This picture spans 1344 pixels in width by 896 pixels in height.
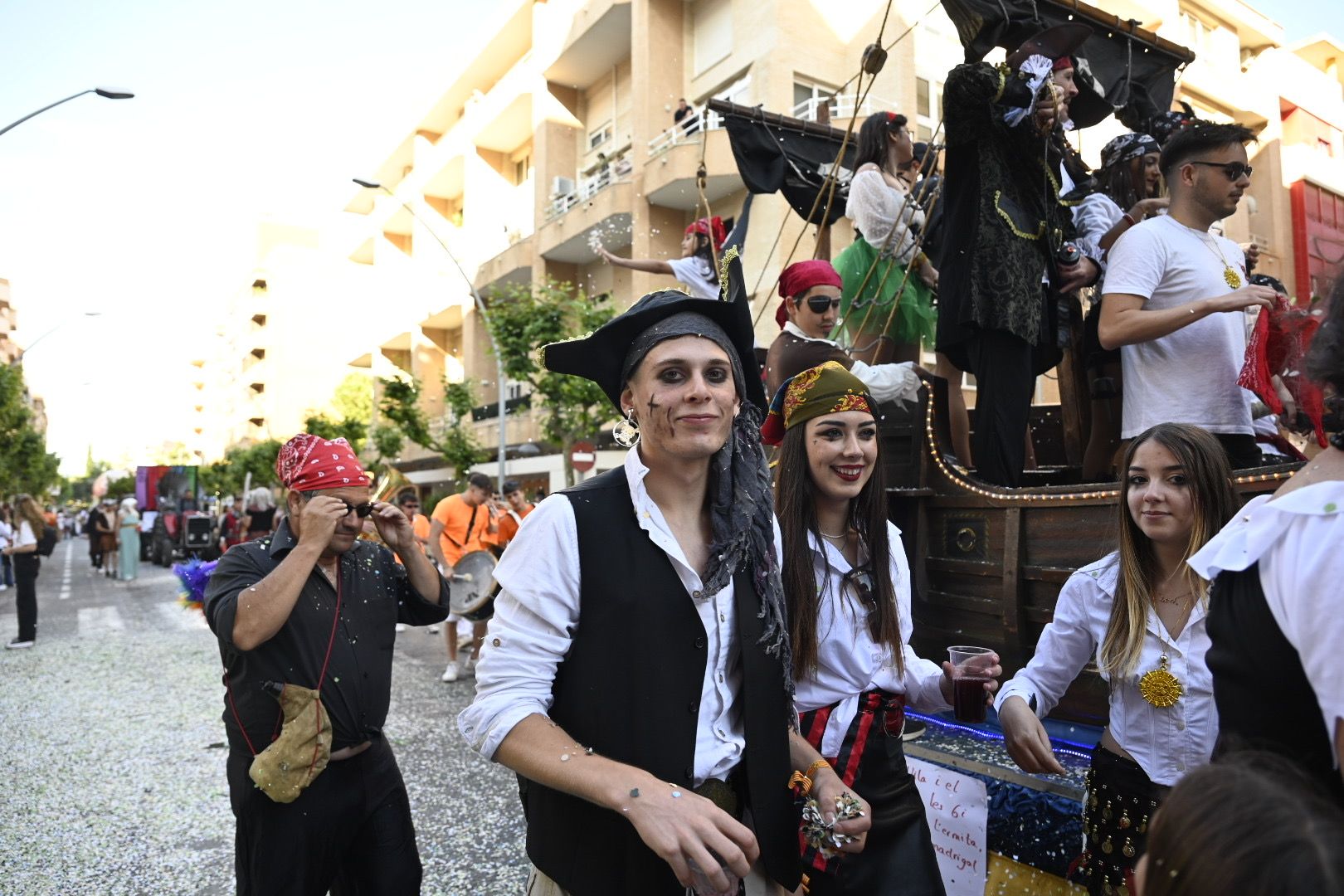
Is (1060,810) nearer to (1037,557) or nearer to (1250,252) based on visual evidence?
(1037,557)

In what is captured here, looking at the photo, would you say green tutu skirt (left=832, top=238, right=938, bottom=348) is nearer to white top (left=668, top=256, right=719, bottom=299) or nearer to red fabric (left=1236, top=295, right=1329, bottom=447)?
white top (left=668, top=256, right=719, bottom=299)

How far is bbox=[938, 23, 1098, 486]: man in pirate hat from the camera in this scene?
3.81m

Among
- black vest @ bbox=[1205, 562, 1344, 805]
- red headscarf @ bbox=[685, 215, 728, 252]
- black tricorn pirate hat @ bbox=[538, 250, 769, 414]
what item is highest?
red headscarf @ bbox=[685, 215, 728, 252]

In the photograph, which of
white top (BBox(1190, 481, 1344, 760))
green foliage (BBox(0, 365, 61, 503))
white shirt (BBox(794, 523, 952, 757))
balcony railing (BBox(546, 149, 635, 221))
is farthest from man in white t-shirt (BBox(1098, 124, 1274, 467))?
green foliage (BBox(0, 365, 61, 503))

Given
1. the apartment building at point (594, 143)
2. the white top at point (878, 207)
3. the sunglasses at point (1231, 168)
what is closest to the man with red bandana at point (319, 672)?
the sunglasses at point (1231, 168)

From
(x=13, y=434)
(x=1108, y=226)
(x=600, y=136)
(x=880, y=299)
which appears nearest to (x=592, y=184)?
(x=600, y=136)

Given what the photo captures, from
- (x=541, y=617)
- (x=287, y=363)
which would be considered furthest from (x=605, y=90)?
(x=287, y=363)

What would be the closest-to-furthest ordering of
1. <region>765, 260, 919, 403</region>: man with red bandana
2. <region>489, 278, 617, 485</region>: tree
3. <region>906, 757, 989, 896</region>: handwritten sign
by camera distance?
<region>906, 757, 989, 896</region>: handwritten sign, <region>765, 260, 919, 403</region>: man with red bandana, <region>489, 278, 617, 485</region>: tree

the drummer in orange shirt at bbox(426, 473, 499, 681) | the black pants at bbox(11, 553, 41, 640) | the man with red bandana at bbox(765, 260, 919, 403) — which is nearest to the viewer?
the man with red bandana at bbox(765, 260, 919, 403)

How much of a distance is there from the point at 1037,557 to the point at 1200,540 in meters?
1.29

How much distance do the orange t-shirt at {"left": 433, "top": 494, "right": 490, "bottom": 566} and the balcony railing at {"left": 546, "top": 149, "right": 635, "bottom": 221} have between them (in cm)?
1258

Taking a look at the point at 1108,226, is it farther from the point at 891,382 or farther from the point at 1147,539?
the point at 1147,539

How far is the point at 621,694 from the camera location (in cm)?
156

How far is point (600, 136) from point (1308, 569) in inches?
942
